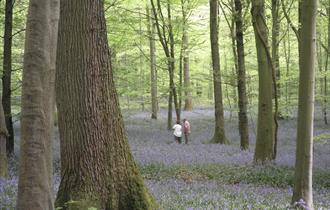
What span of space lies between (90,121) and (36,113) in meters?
1.90

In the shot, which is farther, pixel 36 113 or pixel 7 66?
pixel 7 66

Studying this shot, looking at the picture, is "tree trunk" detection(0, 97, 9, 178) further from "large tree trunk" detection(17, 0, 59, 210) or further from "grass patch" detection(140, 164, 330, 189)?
"large tree trunk" detection(17, 0, 59, 210)

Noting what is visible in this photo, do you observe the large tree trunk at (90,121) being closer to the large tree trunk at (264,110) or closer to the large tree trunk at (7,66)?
the large tree trunk at (264,110)

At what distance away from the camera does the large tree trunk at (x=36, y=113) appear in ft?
10.4

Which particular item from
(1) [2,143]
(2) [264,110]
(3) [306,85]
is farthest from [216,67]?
(3) [306,85]

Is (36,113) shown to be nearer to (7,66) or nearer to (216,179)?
(216,179)

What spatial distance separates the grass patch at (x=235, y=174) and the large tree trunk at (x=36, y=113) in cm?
740

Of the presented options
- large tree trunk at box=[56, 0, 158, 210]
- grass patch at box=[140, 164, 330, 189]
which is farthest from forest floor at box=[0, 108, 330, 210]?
large tree trunk at box=[56, 0, 158, 210]

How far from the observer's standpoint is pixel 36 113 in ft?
10.4

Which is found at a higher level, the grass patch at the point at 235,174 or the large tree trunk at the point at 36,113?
the large tree trunk at the point at 36,113

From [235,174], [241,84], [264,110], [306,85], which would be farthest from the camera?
[241,84]

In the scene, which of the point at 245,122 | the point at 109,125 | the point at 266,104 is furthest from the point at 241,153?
the point at 109,125

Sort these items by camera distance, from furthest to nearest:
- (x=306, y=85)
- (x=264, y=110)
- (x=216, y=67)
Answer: (x=216, y=67), (x=264, y=110), (x=306, y=85)

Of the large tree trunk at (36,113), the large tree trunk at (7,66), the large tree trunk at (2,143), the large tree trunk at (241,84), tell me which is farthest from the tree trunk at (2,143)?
the large tree trunk at (241,84)
